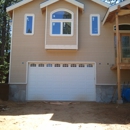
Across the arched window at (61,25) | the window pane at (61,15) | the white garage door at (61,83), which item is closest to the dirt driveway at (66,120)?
the white garage door at (61,83)

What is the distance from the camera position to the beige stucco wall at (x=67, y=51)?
11.9m

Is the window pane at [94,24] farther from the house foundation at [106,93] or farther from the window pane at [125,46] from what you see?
the house foundation at [106,93]

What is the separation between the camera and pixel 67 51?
12.0m

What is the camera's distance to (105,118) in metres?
6.89

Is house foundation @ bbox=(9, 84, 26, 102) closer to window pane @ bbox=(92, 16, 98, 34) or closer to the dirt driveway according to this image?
the dirt driveway

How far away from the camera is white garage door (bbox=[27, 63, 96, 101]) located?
11.8m

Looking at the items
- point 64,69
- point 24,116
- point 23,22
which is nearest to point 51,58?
point 64,69

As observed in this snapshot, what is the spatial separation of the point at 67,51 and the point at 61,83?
2006mm

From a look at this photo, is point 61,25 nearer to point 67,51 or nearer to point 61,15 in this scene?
point 61,15

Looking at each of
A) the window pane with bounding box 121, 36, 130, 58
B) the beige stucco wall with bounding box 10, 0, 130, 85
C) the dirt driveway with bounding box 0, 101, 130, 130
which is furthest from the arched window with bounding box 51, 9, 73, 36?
the dirt driveway with bounding box 0, 101, 130, 130

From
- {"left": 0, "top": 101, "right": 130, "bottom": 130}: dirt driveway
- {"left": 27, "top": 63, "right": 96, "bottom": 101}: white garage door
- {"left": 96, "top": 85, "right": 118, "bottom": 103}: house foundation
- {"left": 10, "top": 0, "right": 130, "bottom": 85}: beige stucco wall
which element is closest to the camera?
{"left": 0, "top": 101, "right": 130, "bottom": 130}: dirt driveway

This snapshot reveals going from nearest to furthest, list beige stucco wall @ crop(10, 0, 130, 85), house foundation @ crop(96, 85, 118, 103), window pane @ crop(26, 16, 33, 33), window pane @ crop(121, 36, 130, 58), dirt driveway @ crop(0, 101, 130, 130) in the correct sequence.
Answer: dirt driveway @ crop(0, 101, 130, 130), house foundation @ crop(96, 85, 118, 103), beige stucco wall @ crop(10, 0, 130, 85), window pane @ crop(121, 36, 130, 58), window pane @ crop(26, 16, 33, 33)

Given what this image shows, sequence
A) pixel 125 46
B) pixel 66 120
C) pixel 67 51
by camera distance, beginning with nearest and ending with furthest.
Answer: pixel 66 120 → pixel 67 51 → pixel 125 46

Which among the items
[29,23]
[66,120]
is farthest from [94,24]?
[66,120]
